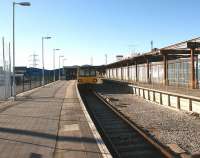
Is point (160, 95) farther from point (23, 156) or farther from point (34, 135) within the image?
point (23, 156)

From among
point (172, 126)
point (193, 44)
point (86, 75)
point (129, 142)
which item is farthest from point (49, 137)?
point (86, 75)

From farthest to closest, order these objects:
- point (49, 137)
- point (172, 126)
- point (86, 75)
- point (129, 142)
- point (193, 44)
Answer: point (86, 75)
point (193, 44)
point (172, 126)
point (129, 142)
point (49, 137)

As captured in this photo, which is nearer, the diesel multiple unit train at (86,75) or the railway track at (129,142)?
the railway track at (129,142)

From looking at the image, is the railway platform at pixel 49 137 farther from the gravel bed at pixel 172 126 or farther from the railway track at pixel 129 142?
the gravel bed at pixel 172 126

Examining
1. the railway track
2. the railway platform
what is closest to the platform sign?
the railway track

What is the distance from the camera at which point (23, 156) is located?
9.43 metres

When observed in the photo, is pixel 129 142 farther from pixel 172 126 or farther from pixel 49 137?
pixel 172 126

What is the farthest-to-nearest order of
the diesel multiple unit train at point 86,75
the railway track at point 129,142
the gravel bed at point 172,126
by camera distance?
1. the diesel multiple unit train at point 86,75
2. the gravel bed at point 172,126
3. the railway track at point 129,142

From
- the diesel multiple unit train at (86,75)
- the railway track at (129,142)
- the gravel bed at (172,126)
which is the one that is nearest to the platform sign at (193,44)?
the gravel bed at (172,126)

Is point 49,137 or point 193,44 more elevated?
point 193,44

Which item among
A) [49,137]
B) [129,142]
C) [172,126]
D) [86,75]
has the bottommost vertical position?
[129,142]

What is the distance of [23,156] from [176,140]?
238 inches

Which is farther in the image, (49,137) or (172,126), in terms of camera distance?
(172,126)

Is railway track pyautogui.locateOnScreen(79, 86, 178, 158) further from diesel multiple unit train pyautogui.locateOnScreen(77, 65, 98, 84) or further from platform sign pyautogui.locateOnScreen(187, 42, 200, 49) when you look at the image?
diesel multiple unit train pyautogui.locateOnScreen(77, 65, 98, 84)
